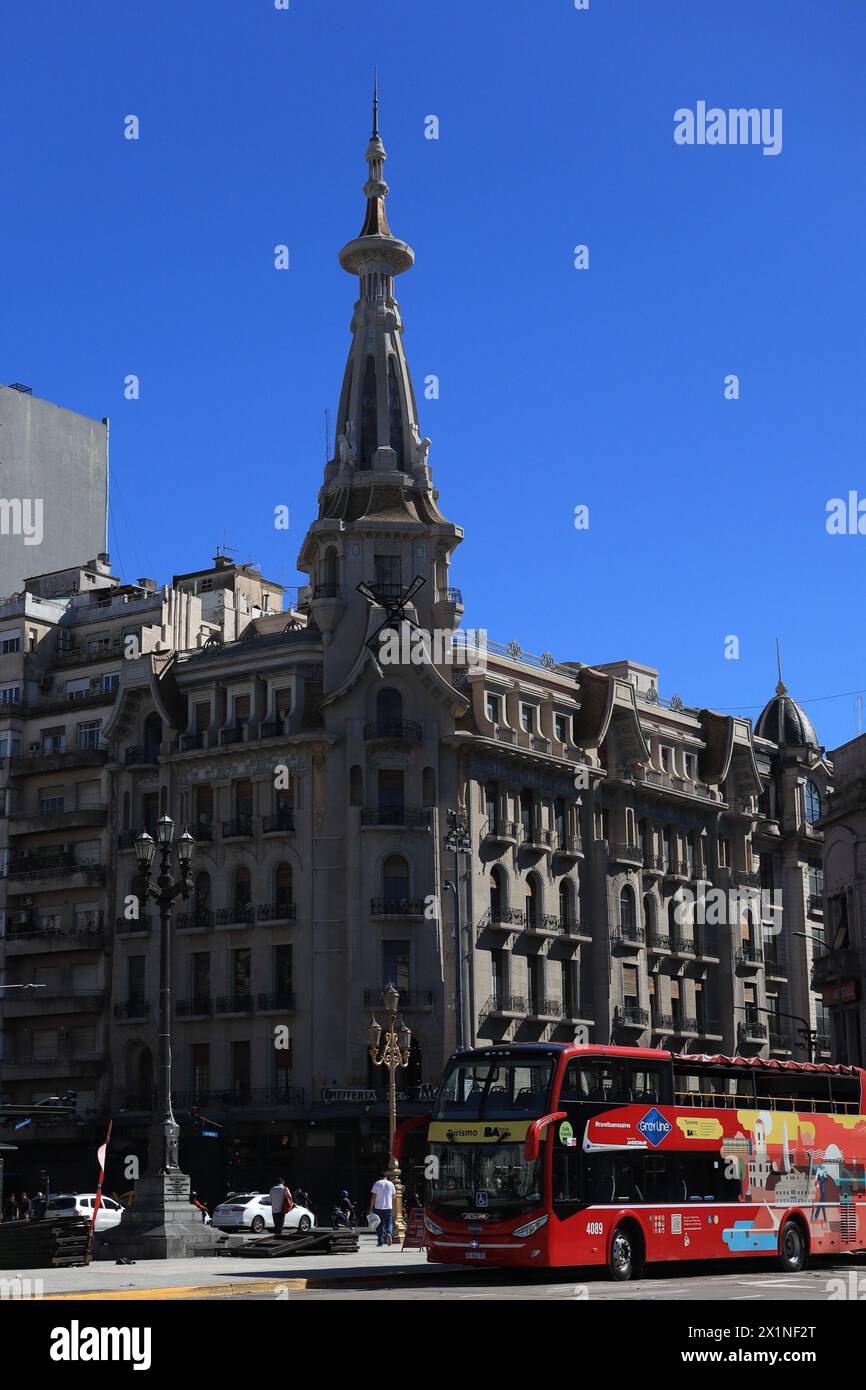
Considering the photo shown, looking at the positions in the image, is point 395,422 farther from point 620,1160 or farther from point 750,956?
point 620,1160

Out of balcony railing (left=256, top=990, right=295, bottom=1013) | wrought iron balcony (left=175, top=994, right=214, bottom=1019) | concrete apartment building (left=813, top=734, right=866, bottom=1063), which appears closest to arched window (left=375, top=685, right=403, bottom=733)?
balcony railing (left=256, top=990, right=295, bottom=1013)

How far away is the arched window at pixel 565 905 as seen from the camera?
2975 inches

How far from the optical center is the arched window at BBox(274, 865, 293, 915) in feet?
232

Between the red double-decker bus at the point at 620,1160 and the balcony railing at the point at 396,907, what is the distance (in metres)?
35.7

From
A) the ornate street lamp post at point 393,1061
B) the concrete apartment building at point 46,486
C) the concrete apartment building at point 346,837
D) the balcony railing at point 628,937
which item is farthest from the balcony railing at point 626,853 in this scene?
the concrete apartment building at point 46,486

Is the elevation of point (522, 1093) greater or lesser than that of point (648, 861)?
lesser

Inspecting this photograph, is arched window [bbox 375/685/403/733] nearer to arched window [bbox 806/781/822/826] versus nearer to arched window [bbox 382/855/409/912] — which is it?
arched window [bbox 382/855/409/912]

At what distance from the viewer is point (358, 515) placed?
73.7 meters

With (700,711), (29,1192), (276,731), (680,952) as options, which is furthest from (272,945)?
(700,711)

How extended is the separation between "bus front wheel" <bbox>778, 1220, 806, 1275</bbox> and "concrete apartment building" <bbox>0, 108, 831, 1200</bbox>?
3176 cm

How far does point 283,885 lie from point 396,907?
16.8 feet

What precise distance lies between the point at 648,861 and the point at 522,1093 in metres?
53.2

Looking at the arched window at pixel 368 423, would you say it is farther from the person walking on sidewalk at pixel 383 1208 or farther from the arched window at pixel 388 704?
the person walking on sidewalk at pixel 383 1208

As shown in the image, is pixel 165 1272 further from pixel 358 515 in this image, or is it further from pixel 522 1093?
pixel 358 515
